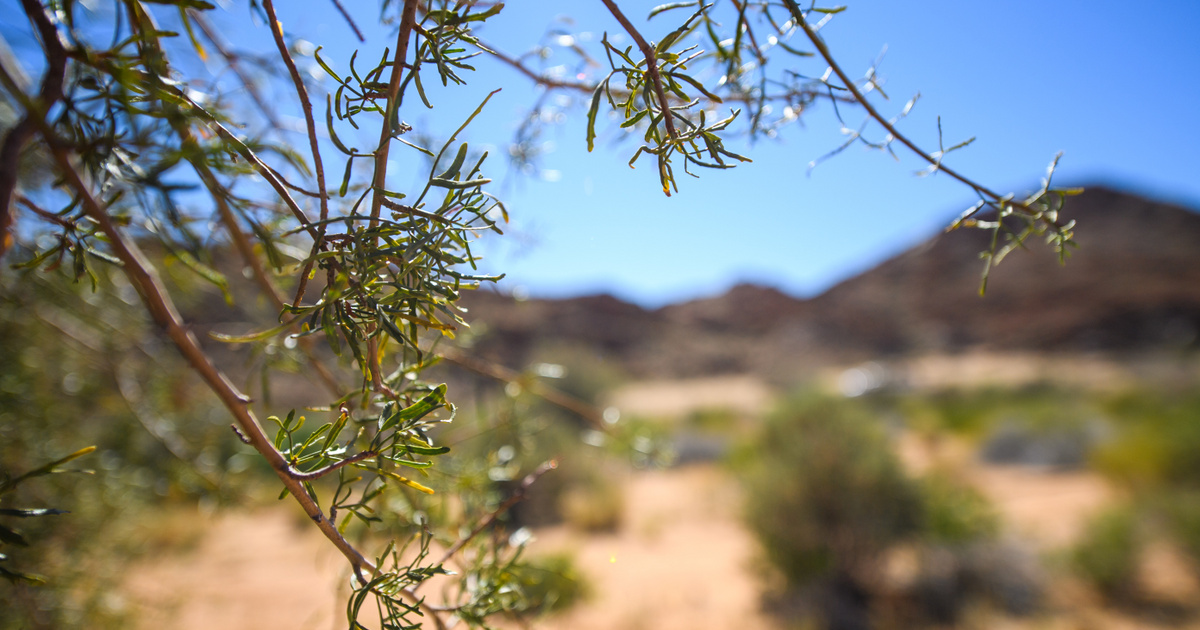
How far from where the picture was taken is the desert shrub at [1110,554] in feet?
17.3

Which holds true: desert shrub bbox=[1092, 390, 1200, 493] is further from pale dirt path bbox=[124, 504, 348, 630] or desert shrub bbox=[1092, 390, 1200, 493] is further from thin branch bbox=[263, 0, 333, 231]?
thin branch bbox=[263, 0, 333, 231]

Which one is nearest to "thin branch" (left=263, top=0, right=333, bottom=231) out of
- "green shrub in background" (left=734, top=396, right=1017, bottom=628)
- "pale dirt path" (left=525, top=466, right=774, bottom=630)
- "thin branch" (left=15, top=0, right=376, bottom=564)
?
"thin branch" (left=15, top=0, right=376, bottom=564)

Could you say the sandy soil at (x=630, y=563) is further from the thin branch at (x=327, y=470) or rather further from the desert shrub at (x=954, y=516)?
the thin branch at (x=327, y=470)

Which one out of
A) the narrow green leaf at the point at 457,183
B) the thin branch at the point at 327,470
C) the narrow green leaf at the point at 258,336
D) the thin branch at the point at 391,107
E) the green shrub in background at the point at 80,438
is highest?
the green shrub in background at the point at 80,438

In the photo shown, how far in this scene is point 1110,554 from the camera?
536cm

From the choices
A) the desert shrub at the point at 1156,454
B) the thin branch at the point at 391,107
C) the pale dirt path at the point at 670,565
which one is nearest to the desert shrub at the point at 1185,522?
the desert shrub at the point at 1156,454

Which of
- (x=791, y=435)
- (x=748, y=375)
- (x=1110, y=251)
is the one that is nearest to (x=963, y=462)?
(x=791, y=435)

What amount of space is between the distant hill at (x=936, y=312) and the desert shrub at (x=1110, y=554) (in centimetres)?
2268

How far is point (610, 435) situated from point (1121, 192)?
158ft

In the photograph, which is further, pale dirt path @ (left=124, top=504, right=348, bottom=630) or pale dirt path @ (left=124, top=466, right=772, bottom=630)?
pale dirt path @ (left=124, top=466, right=772, bottom=630)

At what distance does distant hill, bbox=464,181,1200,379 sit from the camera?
31844 millimetres

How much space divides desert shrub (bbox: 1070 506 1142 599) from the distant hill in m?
22.7

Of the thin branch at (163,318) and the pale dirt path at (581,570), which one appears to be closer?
the thin branch at (163,318)

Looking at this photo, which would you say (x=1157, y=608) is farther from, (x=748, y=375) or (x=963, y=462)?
(x=748, y=375)
